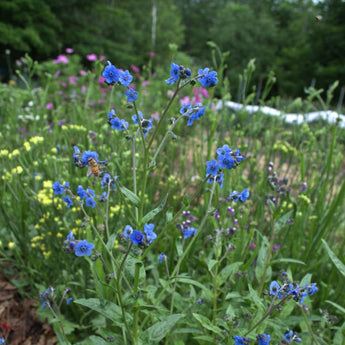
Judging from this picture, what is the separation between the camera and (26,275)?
1960 millimetres

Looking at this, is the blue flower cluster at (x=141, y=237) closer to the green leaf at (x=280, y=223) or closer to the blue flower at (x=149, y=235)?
the blue flower at (x=149, y=235)

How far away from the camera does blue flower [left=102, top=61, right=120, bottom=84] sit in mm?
1006

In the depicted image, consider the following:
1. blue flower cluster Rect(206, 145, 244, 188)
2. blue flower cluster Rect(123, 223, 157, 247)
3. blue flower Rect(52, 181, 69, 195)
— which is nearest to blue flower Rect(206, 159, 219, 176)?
blue flower cluster Rect(206, 145, 244, 188)

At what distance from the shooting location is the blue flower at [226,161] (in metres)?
1.08

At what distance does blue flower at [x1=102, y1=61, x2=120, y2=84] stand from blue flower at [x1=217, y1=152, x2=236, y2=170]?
1.34 ft

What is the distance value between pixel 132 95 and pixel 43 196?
1011 mm

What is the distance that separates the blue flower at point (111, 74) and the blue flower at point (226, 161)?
0.41 metres

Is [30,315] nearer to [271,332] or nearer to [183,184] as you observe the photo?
[271,332]

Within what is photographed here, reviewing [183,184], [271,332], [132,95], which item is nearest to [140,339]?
[271,332]

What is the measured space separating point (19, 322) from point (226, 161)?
1.49 meters

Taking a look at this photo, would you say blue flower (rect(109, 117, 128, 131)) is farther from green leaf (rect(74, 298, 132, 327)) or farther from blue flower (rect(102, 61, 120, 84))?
green leaf (rect(74, 298, 132, 327))

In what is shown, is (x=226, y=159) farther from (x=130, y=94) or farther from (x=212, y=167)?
(x=130, y=94)

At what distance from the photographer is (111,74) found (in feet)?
3.34

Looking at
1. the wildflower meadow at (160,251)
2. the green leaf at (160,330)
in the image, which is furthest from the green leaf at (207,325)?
the green leaf at (160,330)
